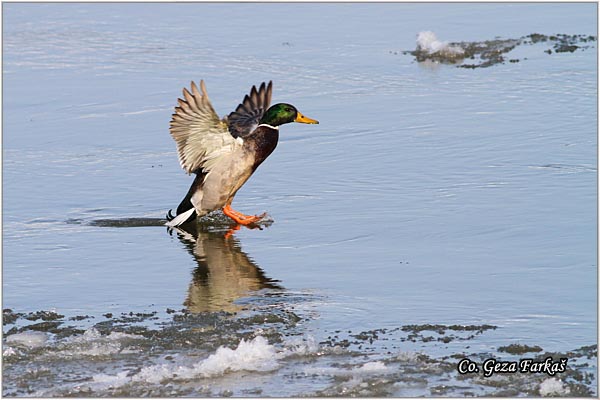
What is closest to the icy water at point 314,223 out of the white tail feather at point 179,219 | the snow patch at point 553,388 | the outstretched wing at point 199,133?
the snow patch at point 553,388

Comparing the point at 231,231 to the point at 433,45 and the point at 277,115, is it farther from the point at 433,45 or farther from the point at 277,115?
the point at 433,45

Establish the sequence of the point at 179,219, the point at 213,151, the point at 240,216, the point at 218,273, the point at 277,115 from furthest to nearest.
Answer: the point at 277,115
the point at 213,151
the point at 240,216
the point at 179,219
the point at 218,273

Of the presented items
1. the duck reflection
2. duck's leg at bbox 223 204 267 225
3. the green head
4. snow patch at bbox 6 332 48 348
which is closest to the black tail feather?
the duck reflection

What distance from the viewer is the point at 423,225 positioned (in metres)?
7.92

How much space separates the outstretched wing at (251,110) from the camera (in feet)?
31.5

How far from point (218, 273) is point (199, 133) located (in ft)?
5.85

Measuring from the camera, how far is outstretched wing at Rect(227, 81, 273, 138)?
9604 mm

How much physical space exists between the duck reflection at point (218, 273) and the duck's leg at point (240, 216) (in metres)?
0.13

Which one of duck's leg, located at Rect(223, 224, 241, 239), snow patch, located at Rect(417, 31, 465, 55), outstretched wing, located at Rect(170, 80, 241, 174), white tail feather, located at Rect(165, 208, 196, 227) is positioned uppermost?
snow patch, located at Rect(417, 31, 465, 55)

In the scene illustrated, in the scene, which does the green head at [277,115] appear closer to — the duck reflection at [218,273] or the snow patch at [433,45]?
the duck reflection at [218,273]

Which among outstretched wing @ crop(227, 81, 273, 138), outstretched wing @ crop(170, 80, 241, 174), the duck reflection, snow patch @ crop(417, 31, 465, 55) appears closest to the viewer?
the duck reflection

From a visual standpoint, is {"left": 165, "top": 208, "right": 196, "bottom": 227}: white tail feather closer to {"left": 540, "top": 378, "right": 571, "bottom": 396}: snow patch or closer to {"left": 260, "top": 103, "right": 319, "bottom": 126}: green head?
{"left": 260, "top": 103, "right": 319, "bottom": 126}: green head

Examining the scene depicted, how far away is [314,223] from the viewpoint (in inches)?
321

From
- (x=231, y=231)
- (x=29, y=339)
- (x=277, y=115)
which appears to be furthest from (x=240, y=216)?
(x=29, y=339)
